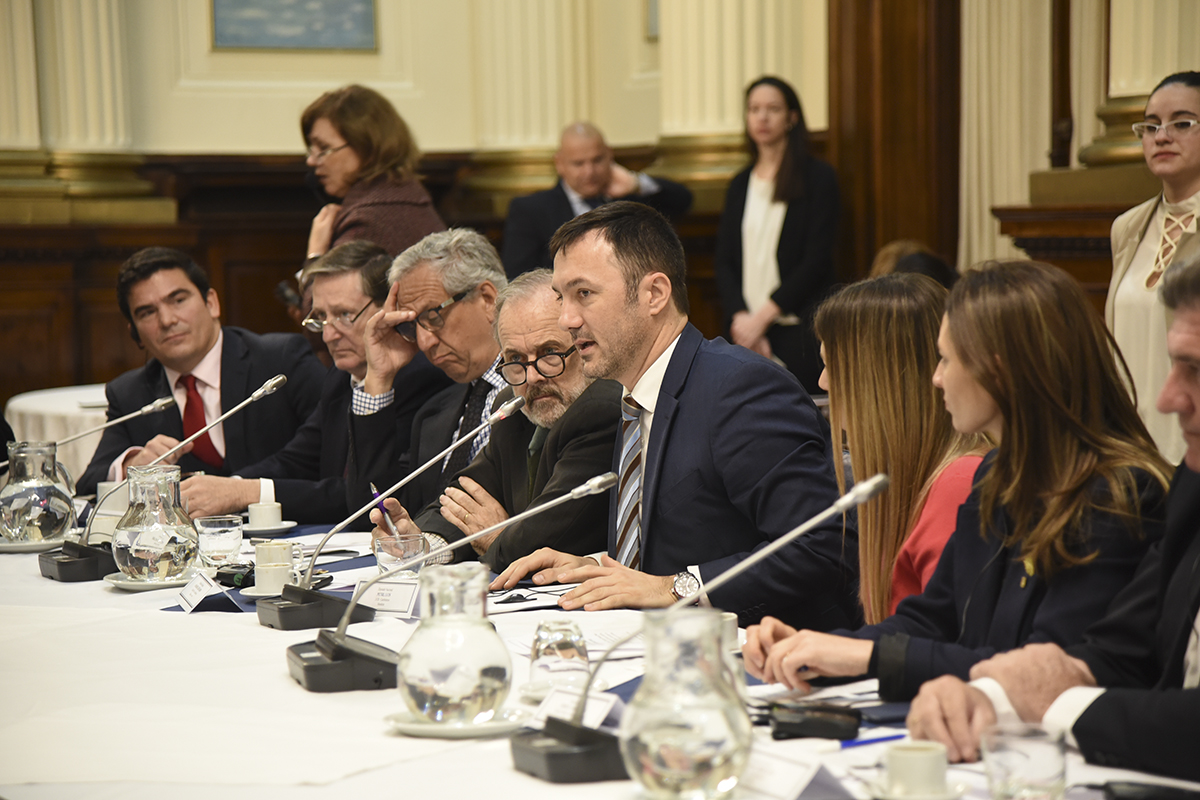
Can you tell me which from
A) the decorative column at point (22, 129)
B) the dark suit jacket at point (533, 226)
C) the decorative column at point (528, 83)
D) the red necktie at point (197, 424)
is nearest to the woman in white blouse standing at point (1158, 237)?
the dark suit jacket at point (533, 226)

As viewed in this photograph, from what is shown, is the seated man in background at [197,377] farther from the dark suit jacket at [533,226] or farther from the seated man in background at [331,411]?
the dark suit jacket at [533,226]

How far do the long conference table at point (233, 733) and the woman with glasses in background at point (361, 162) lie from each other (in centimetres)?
260

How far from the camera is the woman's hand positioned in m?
4.93

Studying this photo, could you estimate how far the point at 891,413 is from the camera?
231 cm

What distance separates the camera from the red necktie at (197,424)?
4.30 meters

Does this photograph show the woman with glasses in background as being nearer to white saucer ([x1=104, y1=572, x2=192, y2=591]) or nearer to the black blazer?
the black blazer

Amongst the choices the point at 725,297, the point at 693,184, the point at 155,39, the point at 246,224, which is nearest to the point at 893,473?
the point at 725,297

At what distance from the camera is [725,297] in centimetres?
584

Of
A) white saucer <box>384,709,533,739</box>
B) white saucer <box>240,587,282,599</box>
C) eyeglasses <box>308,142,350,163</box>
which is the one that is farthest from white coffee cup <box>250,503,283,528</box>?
eyeglasses <box>308,142,350,163</box>

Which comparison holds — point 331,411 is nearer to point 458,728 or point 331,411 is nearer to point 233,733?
point 233,733

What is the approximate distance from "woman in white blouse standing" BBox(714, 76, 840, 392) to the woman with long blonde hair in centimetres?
364

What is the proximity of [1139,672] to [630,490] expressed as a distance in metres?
1.20

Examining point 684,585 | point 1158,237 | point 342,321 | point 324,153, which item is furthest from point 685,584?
point 324,153

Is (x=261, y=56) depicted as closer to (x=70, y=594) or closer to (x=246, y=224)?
(x=246, y=224)
